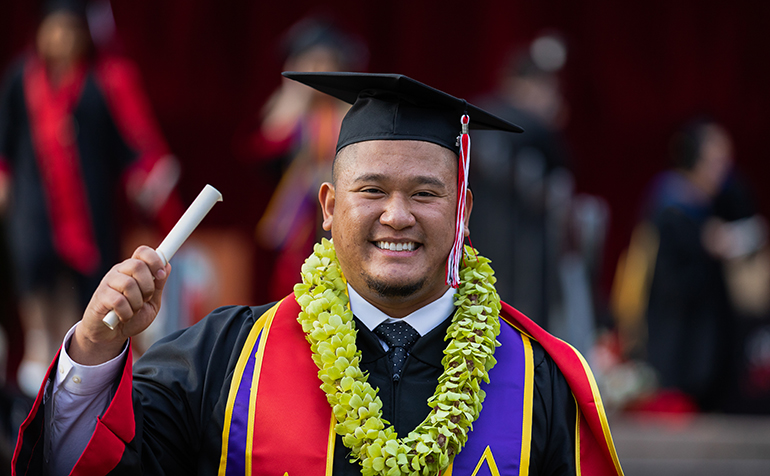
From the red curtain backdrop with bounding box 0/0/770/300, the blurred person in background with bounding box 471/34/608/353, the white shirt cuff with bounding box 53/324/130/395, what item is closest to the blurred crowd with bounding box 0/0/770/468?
the blurred person in background with bounding box 471/34/608/353

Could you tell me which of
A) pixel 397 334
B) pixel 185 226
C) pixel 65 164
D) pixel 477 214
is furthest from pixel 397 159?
pixel 65 164

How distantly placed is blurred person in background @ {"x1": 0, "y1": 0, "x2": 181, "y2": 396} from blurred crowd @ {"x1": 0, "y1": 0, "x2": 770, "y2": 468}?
1 centimetres

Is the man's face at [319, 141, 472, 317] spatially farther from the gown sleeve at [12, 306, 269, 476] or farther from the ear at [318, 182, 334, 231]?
the gown sleeve at [12, 306, 269, 476]

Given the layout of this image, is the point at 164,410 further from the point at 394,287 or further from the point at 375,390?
the point at 394,287

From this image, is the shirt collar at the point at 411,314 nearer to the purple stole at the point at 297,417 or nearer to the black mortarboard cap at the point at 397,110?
the purple stole at the point at 297,417

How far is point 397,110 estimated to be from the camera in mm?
2250

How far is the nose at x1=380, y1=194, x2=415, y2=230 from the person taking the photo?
2.13m

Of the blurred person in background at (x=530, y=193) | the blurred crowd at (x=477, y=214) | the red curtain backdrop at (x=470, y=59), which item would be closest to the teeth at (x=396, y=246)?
the blurred crowd at (x=477, y=214)

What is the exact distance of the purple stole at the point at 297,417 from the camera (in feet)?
6.83

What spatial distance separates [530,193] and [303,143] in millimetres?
1659

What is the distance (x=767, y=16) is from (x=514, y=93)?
3.13 metres

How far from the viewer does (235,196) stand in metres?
7.97

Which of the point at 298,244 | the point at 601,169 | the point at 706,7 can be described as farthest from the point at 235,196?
the point at 706,7

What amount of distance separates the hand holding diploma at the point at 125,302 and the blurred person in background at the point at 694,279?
5711 mm
